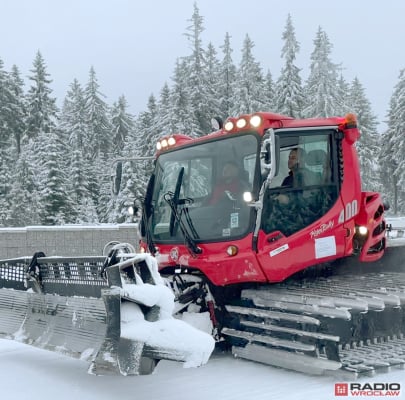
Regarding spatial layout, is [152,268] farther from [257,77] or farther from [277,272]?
[257,77]

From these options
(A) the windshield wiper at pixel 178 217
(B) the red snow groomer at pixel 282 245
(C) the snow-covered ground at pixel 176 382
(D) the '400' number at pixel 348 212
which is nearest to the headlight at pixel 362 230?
(B) the red snow groomer at pixel 282 245

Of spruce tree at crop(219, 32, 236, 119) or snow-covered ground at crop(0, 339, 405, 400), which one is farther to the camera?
spruce tree at crop(219, 32, 236, 119)

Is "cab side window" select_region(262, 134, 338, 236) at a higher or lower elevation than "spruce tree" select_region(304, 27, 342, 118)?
lower

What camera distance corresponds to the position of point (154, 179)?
7.91 m

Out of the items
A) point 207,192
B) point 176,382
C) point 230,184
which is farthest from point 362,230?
point 176,382

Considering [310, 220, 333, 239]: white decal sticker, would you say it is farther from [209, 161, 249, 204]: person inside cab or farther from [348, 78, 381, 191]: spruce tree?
[348, 78, 381, 191]: spruce tree

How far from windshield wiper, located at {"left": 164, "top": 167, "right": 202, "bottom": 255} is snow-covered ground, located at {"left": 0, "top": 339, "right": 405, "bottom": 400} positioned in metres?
1.24

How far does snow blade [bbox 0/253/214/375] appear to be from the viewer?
4984 mm

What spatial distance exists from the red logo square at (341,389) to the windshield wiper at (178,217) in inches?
77.9

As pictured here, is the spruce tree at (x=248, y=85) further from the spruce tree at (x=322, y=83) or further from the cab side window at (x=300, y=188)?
the cab side window at (x=300, y=188)

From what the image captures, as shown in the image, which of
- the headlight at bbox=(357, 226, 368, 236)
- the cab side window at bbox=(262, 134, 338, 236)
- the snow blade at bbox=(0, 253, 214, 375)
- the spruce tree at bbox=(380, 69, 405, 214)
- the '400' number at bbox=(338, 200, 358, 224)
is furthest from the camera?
the spruce tree at bbox=(380, 69, 405, 214)

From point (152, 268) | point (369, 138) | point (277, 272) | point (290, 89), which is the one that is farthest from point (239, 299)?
point (369, 138)

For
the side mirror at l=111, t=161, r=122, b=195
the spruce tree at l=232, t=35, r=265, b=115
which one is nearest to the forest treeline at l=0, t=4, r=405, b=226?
the spruce tree at l=232, t=35, r=265, b=115

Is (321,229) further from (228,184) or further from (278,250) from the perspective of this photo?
(228,184)
